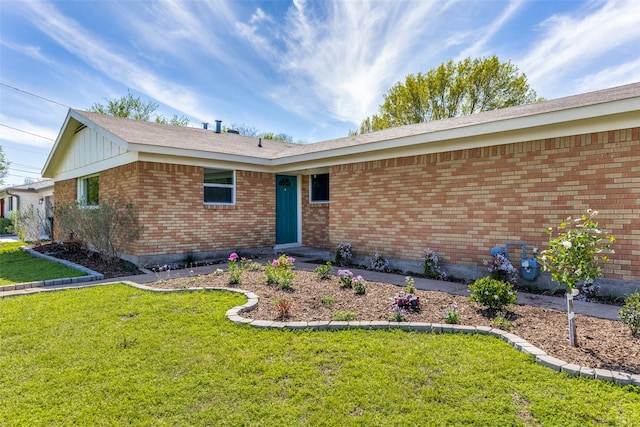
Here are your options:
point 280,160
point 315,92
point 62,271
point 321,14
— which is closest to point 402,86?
point 315,92

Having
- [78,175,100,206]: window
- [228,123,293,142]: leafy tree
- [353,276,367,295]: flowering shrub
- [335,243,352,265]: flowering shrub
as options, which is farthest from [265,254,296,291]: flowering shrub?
[228,123,293,142]: leafy tree

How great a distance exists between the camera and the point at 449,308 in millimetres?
4461

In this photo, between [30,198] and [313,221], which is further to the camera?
[30,198]

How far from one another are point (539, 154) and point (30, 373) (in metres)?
7.54

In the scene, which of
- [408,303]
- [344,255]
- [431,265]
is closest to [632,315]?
[408,303]

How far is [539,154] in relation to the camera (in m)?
5.82

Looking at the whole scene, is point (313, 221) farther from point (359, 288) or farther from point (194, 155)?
point (359, 288)

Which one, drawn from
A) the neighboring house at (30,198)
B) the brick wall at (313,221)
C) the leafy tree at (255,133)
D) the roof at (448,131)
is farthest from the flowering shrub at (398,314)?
the leafy tree at (255,133)

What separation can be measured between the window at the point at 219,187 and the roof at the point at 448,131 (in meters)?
0.65

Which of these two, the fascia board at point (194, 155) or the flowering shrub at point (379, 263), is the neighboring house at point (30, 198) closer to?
the fascia board at point (194, 155)

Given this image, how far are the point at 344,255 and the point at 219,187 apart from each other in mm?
4211

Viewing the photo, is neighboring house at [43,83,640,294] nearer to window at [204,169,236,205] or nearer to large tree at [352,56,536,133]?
window at [204,169,236,205]

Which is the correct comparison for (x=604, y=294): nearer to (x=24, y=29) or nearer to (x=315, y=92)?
(x=315, y=92)

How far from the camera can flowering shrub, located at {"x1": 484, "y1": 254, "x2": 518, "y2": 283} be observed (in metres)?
5.77
